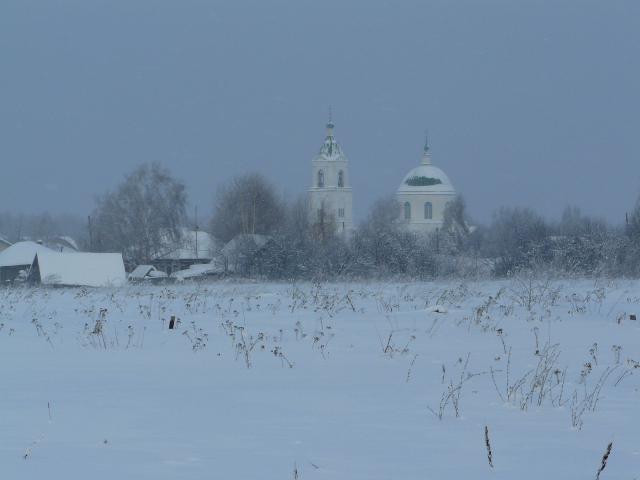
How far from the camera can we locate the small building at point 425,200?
9944cm

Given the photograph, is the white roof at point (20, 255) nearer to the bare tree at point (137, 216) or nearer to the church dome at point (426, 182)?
the bare tree at point (137, 216)

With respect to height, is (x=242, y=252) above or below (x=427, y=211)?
below

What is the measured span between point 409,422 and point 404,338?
4.86 m

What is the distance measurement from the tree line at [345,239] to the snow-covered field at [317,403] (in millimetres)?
11577

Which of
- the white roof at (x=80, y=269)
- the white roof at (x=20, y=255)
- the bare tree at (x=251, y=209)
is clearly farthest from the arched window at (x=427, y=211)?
the white roof at (x=80, y=269)

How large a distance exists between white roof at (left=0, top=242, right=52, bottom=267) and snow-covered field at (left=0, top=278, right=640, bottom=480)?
43.1m

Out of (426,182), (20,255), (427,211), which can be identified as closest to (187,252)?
(20,255)

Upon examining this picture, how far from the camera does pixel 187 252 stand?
6562cm

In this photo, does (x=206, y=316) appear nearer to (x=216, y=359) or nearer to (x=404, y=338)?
(x=404, y=338)

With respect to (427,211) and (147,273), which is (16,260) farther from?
(427,211)

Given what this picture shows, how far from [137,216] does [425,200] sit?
4709 cm

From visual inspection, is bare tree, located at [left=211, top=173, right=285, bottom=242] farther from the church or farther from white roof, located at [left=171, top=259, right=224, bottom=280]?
the church

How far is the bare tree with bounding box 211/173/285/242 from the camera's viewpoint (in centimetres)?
6619

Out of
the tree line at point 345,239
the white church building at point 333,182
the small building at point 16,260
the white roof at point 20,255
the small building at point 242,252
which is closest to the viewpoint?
the tree line at point 345,239
